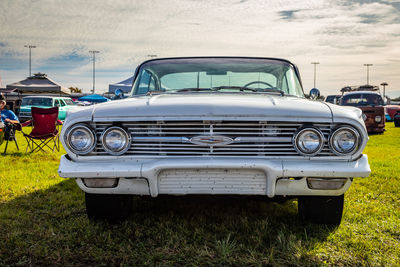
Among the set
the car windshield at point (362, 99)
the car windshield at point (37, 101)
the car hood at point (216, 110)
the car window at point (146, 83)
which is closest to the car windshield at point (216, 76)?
the car window at point (146, 83)

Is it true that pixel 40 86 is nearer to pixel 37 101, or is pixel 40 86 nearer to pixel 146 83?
pixel 37 101

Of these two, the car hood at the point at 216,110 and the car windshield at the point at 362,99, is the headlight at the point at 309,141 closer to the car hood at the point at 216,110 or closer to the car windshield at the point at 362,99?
the car hood at the point at 216,110

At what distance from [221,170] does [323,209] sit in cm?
101

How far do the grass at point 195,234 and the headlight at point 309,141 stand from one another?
68cm

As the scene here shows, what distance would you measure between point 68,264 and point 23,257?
0.33 metres

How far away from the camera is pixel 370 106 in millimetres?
12898

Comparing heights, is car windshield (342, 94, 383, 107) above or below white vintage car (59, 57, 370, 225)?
above

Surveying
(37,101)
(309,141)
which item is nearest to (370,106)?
(309,141)

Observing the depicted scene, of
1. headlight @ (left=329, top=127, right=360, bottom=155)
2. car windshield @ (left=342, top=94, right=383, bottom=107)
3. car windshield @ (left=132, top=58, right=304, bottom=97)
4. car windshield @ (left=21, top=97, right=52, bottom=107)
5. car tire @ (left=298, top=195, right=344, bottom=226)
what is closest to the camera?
headlight @ (left=329, top=127, right=360, bottom=155)

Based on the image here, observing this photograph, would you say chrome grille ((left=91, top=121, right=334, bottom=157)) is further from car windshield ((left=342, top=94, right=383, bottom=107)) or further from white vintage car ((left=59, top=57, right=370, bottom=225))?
car windshield ((left=342, top=94, right=383, bottom=107))

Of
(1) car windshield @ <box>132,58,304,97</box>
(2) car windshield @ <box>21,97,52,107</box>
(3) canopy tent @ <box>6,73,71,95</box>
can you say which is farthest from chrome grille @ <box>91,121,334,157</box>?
(3) canopy tent @ <box>6,73,71,95</box>

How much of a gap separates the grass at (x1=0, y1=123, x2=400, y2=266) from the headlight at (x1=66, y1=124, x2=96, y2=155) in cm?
68

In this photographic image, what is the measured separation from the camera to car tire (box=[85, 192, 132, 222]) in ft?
9.27

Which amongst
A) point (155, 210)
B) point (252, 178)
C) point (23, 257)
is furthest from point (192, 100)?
point (23, 257)
